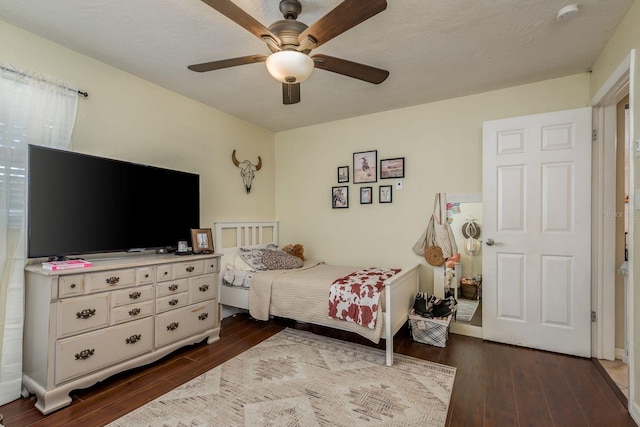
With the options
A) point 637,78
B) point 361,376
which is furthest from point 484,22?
point 361,376

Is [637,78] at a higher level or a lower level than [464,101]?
lower

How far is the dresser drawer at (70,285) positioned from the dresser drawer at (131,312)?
27 cm

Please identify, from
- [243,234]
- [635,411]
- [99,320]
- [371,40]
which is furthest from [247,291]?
[635,411]

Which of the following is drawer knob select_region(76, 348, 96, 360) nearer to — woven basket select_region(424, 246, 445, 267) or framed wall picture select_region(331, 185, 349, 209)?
framed wall picture select_region(331, 185, 349, 209)

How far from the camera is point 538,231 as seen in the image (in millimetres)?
2756

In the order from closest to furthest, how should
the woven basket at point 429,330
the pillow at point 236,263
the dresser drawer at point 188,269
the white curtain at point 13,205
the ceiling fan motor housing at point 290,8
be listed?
1. the ceiling fan motor housing at point 290,8
2. the white curtain at point 13,205
3. the dresser drawer at point 188,269
4. the woven basket at point 429,330
5. the pillow at point 236,263

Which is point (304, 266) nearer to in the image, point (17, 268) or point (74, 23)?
point (17, 268)

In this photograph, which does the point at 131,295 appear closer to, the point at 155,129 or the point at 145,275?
the point at 145,275

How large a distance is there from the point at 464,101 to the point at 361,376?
2915 millimetres

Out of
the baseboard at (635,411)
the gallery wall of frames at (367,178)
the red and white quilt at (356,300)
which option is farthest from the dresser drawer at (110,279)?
the baseboard at (635,411)

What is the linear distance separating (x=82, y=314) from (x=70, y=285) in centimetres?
21

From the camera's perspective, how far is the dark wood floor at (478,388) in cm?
179

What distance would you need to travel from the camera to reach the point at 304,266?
3672mm

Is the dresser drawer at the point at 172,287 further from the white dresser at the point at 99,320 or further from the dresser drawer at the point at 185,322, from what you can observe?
the dresser drawer at the point at 185,322
